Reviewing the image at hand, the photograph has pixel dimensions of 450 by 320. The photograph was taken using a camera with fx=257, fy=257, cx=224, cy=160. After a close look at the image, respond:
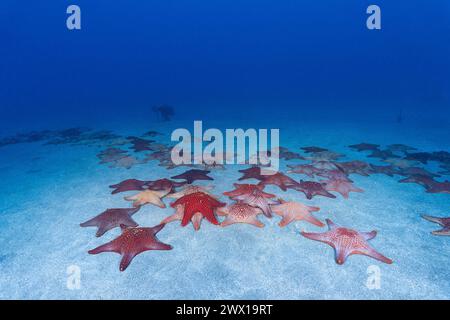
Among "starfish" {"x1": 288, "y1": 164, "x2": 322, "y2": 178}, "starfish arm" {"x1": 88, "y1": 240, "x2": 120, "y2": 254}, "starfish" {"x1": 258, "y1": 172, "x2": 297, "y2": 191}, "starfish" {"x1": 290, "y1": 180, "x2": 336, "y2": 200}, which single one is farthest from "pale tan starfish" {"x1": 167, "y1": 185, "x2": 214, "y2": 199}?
"starfish" {"x1": 288, "y1": 164, "x2": 322, "y2": 178}

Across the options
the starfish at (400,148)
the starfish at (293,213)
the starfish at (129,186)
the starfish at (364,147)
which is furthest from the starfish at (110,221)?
the starfish at (400,148)

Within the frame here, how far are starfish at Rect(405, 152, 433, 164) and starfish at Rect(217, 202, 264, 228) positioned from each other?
314 inches

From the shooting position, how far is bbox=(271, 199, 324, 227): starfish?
5.24 meters

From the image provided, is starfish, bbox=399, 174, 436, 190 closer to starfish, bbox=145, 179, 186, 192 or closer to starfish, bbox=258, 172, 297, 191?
starfish, bbox=258, 172, 297, 191

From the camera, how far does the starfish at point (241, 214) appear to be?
5188 millimetres

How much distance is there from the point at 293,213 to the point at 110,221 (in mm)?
3779

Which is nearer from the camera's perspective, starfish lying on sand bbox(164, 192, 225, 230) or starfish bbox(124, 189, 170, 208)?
starfish lying on sand bbox(164, 192, 225, 230)

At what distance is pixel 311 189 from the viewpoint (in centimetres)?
661

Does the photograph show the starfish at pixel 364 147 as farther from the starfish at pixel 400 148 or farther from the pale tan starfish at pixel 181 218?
the pale tan starfish at pixel 181 218

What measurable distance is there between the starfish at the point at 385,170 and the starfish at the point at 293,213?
4164mm
